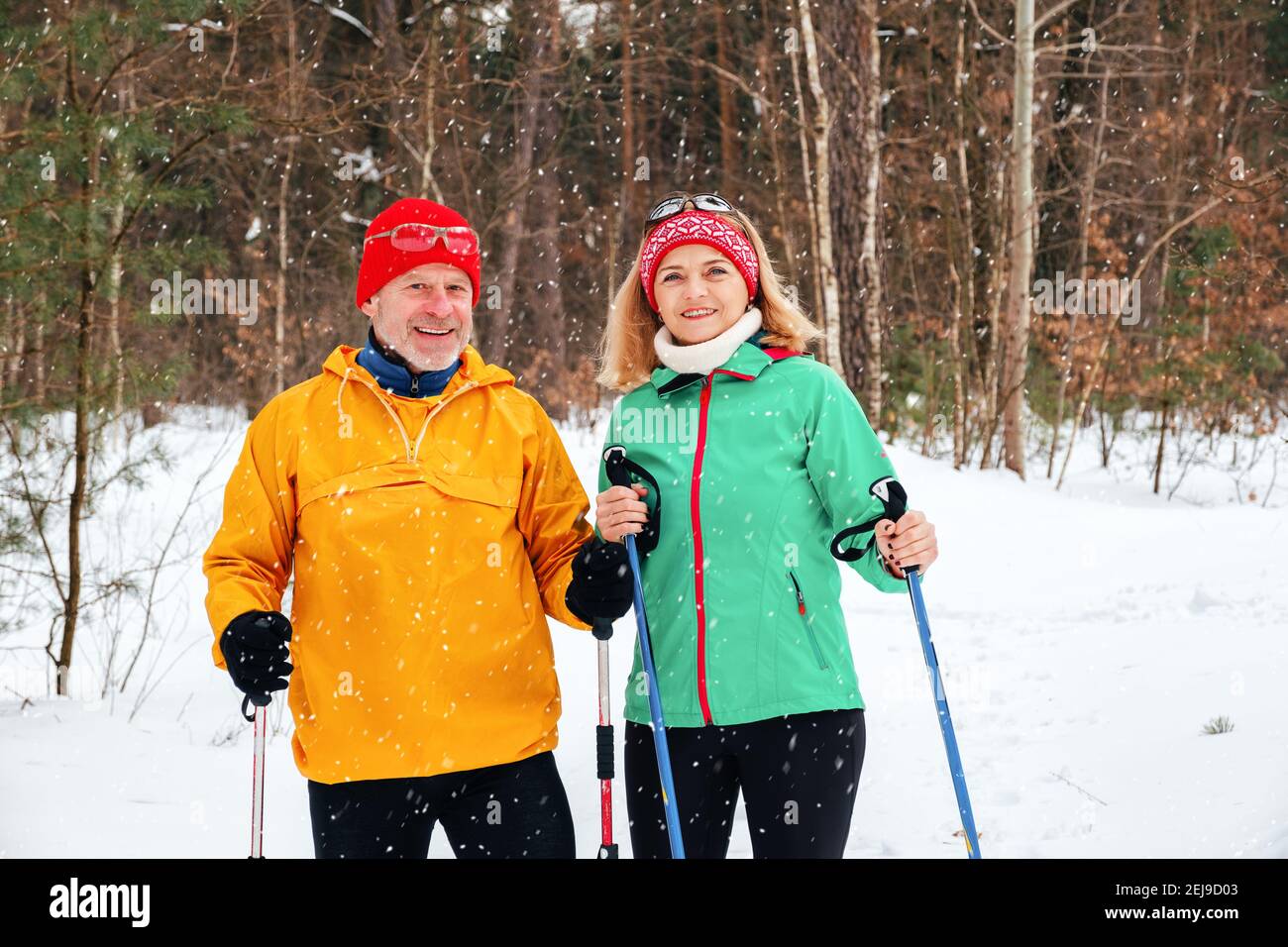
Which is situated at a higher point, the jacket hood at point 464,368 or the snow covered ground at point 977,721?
the jacket hood at point 464,368

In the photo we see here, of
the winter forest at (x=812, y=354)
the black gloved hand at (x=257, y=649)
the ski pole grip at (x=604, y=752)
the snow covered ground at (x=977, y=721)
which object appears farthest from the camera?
the winter forest at (x=812, y=354)

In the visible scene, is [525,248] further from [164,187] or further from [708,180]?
[164,187]

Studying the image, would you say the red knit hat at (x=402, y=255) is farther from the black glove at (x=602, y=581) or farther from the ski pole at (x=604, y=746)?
the ski pole at (x=604, y=746)

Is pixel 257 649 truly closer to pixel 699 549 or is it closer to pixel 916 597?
pixel 699 549

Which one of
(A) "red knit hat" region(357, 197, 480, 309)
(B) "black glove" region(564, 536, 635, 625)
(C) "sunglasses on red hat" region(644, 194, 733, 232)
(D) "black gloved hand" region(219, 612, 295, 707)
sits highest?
(C) "sunglasses on red hat" region(644, 194, 733, 232)

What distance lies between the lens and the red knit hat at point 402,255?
2.67 meters

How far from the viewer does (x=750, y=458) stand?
249 centimetres

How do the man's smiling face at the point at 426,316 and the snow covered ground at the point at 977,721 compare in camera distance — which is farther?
the snow covered ground at the point at 977,721

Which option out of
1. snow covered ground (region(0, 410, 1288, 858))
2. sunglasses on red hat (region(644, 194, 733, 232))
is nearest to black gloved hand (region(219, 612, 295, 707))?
sunglasses on red hat (region(644, 194, 733, 232))

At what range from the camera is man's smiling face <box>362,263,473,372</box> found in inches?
103

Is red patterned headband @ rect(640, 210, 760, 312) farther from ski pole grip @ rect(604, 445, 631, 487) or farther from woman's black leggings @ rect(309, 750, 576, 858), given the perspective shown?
woman's black leggings @ rect(309, 750, 576, 858)

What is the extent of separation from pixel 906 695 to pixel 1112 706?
1037mm

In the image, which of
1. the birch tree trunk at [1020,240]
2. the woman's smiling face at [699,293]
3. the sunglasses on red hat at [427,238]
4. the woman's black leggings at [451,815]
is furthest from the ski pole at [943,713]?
the birch tree trunk at [1020,240]

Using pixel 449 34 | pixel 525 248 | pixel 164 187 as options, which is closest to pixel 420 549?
pixel 164 187
